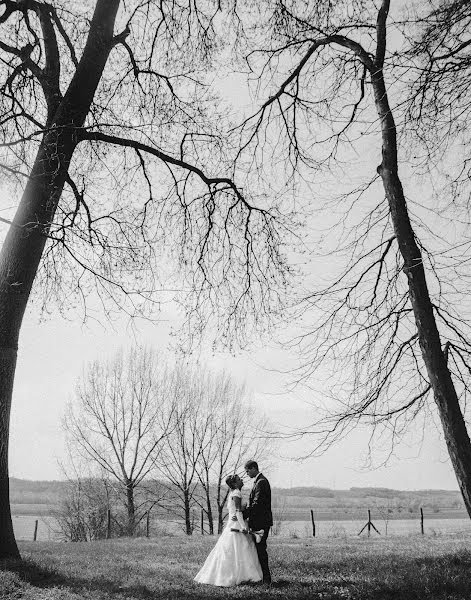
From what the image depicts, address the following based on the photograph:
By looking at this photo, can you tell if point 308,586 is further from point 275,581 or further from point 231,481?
point 231,481

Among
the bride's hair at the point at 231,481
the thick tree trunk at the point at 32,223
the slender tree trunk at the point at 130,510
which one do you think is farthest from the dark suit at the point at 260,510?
the slender tree trunk at the point at 130,510

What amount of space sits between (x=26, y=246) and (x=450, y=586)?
774 cm

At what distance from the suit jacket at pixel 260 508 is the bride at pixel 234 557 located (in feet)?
0.47

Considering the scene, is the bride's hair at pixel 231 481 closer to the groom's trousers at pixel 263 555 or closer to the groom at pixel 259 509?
the groom at pixel 259 509

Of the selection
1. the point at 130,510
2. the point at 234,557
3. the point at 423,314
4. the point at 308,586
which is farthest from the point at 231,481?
the point at 130,510

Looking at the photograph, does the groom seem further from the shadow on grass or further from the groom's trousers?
the shadow on grass

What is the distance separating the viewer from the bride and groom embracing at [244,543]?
7652mm

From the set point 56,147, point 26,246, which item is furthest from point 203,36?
point 26,246

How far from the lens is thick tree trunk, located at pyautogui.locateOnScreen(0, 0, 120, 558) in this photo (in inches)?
302

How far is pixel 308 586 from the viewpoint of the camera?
7.29 meters

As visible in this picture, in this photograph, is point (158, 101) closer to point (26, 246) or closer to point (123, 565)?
point (26, 246)

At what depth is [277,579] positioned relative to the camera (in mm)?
7879

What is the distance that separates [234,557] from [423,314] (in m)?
4.47

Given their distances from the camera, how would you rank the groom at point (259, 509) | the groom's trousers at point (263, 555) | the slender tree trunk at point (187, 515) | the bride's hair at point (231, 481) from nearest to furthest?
1. the groom's trousers at point (263, 555)
2. the groom at point (259, 509)
3. the bride's hair at point (231, 481)
4. the slender tree trunk at point (187, 515)
